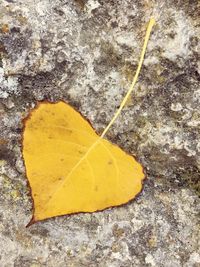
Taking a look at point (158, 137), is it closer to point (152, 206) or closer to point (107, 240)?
point (152, 206)

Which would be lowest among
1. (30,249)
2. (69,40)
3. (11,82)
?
(30,249)

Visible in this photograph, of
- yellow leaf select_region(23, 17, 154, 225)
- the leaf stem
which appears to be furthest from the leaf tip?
the leaf stem

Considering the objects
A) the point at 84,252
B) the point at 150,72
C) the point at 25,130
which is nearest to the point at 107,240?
the point at 84,252

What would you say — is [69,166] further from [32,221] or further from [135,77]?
[135,77]

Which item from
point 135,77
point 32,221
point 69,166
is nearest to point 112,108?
point 135,77

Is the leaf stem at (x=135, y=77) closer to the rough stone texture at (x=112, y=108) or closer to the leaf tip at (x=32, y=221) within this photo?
the rough stone texture at (x=112, y=108)

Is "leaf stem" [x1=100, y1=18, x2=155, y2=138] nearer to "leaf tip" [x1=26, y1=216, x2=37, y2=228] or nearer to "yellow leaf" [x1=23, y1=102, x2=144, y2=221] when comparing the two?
"yellow leaf" [x1=23, y1=102, x2=144, y2=221]

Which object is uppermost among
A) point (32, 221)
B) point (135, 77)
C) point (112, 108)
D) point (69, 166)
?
point (135, 77)
